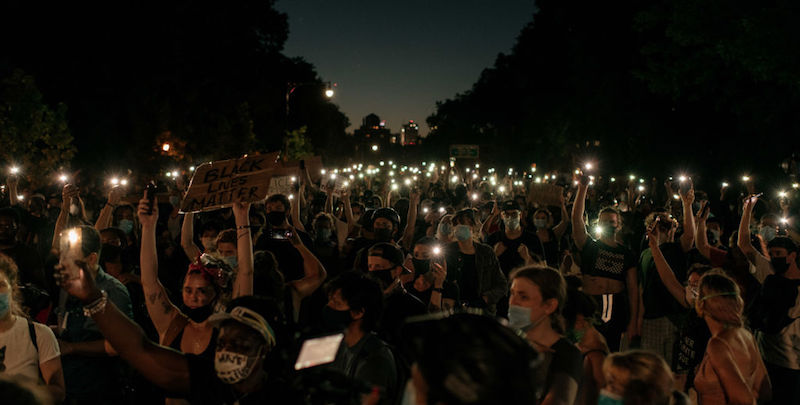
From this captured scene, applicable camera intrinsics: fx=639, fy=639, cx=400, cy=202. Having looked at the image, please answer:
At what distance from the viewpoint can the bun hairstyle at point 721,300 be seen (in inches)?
146

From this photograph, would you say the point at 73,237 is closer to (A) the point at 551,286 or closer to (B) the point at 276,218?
(A) the point at 551,286

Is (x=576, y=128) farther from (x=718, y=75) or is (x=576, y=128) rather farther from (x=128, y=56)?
(x=128, y=56)

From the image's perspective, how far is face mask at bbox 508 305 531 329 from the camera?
134 inches

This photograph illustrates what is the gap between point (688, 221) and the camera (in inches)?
277

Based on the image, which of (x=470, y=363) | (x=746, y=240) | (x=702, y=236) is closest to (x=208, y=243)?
(x=470, y=363)

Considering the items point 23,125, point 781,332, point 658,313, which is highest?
point 23,125

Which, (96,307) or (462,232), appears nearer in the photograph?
(96,307)

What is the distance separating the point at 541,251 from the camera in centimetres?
790

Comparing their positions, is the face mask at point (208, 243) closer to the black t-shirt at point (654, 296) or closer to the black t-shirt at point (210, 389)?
the black t-shirt at point (210, 389)

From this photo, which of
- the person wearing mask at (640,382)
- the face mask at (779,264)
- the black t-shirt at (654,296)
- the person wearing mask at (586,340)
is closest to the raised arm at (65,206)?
the person wearing mask at (586,340)

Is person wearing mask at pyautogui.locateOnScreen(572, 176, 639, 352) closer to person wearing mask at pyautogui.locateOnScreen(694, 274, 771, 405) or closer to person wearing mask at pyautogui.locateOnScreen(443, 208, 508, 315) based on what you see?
person wearing mask at pyautogui.locateOnScreen(443, 208, 508, 315)

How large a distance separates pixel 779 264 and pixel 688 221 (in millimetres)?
1272

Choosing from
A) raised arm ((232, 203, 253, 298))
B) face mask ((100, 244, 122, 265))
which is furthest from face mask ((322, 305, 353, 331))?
face mask ((100, 244, 122, 265))

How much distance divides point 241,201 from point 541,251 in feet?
14.4
